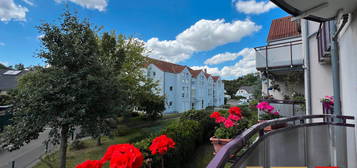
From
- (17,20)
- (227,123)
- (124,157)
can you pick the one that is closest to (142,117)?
(17,20)

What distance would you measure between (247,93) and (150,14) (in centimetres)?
4914

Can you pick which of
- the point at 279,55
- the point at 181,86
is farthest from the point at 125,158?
the point at 181,86

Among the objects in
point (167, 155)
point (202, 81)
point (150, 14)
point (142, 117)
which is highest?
point (150, 14)

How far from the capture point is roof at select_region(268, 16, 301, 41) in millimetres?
9436

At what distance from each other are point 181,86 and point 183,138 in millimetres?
23665

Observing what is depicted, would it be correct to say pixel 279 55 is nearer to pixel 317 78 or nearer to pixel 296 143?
pixel 317 78

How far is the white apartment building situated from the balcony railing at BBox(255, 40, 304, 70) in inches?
586

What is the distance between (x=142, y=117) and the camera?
624 inches

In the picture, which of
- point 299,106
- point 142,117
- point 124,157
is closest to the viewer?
point 124,157

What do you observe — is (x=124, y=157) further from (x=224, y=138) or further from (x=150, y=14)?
(x=150, y=14)

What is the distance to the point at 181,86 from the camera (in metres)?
28.1

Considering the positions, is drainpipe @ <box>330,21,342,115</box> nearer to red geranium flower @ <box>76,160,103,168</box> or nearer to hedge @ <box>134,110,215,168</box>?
hedge @ <box>134,110,215,168</box>

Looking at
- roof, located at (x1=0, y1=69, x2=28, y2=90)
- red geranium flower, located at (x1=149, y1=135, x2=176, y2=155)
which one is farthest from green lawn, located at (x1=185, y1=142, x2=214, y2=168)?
roof, located at (x1=0, y1=69, x2=28, y2=90)

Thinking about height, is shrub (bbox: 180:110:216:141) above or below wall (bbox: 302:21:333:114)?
below
